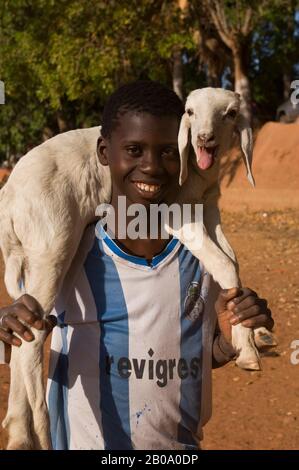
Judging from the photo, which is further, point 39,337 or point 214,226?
point 214,226

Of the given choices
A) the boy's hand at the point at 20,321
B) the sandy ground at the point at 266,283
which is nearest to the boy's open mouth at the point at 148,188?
the boy's hand at the point at 20,321

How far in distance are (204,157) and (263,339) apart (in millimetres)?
587

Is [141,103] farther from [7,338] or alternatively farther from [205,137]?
[7,338]

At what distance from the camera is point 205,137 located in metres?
2.14

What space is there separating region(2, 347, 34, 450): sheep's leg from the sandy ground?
148 centimetres

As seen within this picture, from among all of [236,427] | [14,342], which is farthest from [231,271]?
[236,427]

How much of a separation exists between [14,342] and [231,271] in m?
0.71

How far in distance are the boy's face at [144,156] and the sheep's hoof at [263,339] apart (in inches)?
20.2

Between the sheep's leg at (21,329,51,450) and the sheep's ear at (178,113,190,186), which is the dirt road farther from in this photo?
the sheep's ear at (178,113,190,186)

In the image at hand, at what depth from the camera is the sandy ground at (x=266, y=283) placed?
15.3ft

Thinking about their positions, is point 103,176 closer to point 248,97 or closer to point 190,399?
point 190,399

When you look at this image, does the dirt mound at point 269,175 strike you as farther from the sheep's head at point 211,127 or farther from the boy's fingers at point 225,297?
the boy's fingers at point 225,297

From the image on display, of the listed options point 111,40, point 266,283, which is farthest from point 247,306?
point 111,40

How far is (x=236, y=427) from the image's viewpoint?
15.3 ft
